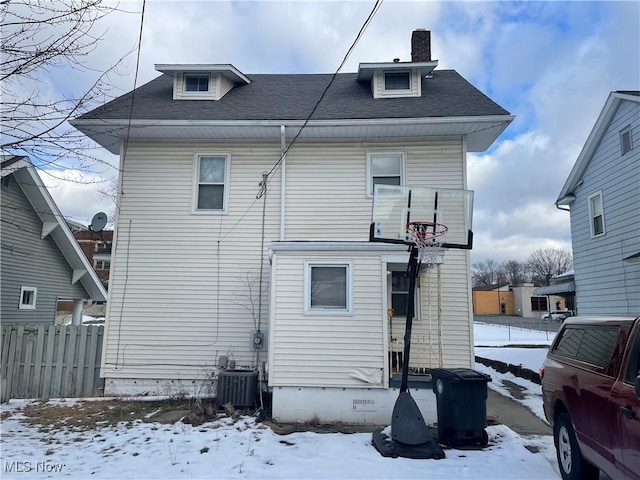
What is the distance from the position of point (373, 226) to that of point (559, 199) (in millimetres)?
10925

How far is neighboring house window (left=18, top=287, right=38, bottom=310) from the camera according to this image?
35.9 feet

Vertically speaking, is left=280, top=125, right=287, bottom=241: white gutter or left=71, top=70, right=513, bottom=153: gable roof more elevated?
left=71, top=70, right=513, bottom=153: gable roof

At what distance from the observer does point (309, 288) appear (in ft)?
24.2

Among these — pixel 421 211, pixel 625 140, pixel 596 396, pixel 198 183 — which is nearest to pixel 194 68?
pixel 198 183

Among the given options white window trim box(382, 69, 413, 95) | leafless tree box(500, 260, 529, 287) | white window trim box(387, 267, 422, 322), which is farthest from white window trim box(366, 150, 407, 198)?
leafless tree box(500, 260, 529, 287)

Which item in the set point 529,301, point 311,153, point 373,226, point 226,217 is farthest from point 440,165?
point 529,301

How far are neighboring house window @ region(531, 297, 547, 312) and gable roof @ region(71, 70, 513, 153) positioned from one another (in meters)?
48.8

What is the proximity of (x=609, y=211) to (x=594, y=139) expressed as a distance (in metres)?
2.14

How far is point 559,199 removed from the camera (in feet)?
47.0

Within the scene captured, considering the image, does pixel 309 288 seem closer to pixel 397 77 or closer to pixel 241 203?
pixel 241 203

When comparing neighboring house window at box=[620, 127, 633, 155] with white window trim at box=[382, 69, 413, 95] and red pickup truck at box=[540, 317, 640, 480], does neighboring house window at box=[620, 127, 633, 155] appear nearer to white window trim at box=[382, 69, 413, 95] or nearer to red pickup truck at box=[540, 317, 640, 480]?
white window trim at box=[382, 69, 413, 95]

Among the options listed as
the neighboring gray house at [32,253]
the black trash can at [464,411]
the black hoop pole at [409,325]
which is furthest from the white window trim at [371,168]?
the neighboring gray house at [32,253]

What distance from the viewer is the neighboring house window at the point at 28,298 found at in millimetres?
10938
